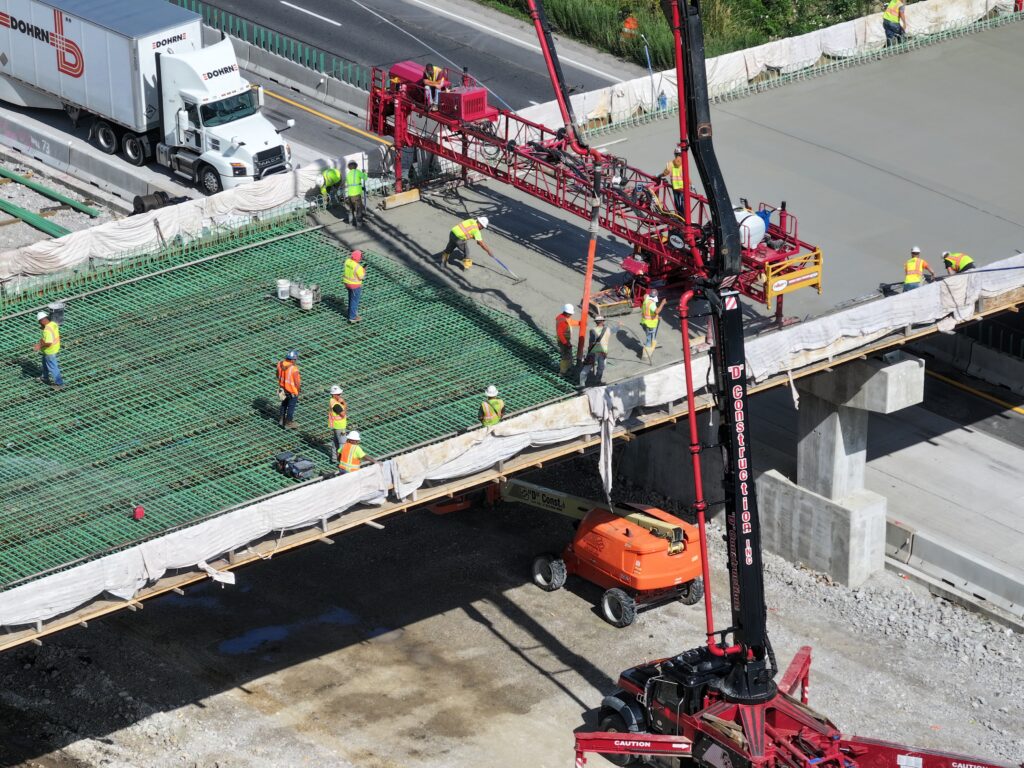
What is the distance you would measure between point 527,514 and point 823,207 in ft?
33.1

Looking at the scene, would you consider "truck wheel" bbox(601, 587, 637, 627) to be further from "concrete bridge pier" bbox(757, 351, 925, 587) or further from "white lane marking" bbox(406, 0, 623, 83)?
"white lane marking" bbox(406, 0, 623, 83)

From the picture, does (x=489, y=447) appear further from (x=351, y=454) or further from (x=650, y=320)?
(x=650, y=320)

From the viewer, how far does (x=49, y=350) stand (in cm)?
3584

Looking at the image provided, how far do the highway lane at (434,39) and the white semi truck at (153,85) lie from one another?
9325mm

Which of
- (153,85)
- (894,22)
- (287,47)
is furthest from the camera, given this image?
(287,47)

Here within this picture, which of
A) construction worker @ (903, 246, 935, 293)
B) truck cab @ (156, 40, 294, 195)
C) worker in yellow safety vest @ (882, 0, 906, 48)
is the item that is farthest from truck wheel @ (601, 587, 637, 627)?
worker in yellow safety vest @ (882, 0, 906, 48)

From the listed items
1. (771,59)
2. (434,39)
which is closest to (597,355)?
(771,59)

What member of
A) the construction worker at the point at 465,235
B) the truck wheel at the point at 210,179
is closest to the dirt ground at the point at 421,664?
the construction worker at the point at 465,235

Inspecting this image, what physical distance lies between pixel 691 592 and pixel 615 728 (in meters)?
5.82

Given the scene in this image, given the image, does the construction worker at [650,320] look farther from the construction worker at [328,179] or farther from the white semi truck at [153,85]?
the white semi truck at [153,85]

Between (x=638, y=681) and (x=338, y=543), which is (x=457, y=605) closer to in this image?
(x=338, y=543)

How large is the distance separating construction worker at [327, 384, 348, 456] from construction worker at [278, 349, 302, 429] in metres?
1.04

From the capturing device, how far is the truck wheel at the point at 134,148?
174ft

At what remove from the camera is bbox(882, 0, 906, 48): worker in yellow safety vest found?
5316 centimetres
